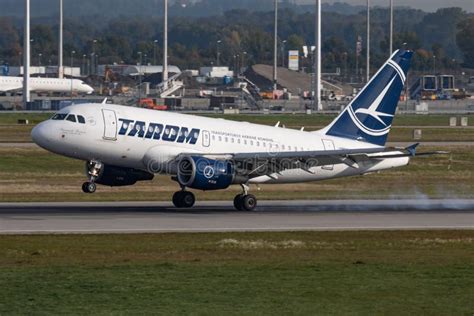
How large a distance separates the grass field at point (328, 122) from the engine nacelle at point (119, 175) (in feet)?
172

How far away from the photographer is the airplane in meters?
50.6

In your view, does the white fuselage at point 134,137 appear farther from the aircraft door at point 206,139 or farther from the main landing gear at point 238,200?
the main landing gear at point 238,200

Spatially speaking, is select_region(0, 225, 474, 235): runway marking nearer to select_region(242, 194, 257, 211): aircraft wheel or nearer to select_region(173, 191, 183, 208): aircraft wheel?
select_region(242, 194, 257, 211): aircraft wheel

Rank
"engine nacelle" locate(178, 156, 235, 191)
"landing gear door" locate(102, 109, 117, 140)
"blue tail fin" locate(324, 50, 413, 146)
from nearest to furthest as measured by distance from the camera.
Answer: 1. "engine nacelle" locate(178, 156, 235, 191)
2. "landing gear door" locate(102, 109, 117, 140)
3. "blue tail fin" locate(324, 50, 413, 146)

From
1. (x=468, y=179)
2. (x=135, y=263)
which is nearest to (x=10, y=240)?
(x=135, y=263)

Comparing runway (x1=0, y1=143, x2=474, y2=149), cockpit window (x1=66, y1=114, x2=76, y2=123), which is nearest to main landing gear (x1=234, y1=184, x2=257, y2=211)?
cockpit window (x1=66, y1=114, x2=76, y2=123)

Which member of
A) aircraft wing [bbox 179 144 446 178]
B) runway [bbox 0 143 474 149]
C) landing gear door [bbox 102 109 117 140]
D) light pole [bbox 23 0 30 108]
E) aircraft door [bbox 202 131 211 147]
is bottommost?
runway [bbox 0 143 474 149]

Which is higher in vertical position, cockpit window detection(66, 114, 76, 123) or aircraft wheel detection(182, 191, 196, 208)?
cockpit window detection(66, 114, 76, 123)

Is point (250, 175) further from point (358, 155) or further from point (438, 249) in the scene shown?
point (438, 249)

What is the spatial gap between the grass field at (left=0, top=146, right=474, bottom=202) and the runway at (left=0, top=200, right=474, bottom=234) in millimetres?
4575

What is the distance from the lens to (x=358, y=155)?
5297cm

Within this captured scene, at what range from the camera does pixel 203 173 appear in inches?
1964

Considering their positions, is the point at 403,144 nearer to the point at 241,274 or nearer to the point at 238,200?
the point at 238,200

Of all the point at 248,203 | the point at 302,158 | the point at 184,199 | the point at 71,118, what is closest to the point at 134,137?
the point at 71,118
